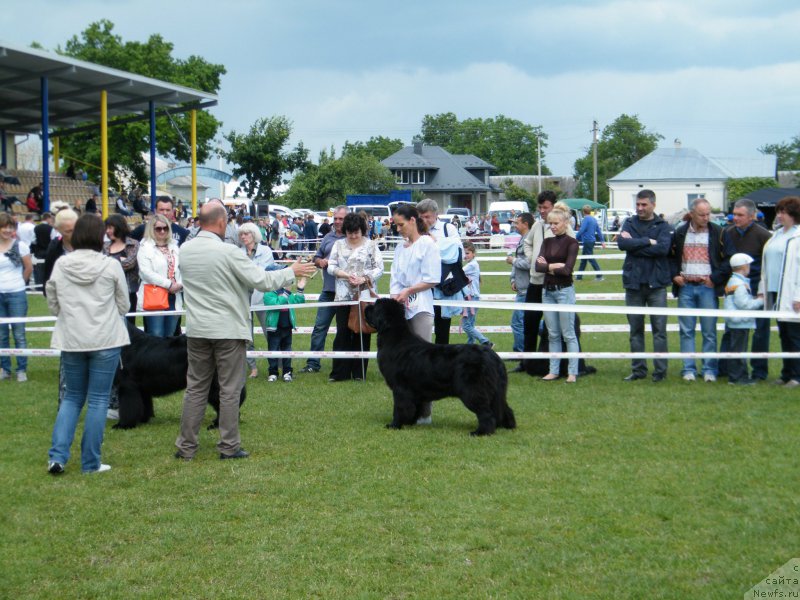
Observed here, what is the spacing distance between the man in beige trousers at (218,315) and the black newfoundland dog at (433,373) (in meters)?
1.23

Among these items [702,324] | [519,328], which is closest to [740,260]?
[702,324]

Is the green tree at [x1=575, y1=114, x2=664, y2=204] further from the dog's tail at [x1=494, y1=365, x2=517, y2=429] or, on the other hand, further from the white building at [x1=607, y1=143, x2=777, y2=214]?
the dog's tail at [x1=494, y1=365, x2=517, y2=429]

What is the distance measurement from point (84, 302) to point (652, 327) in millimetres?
6213

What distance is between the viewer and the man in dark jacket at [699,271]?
918 cm

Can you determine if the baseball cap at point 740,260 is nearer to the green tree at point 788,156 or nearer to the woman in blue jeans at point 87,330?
the woman in blue jeans at point 87,330

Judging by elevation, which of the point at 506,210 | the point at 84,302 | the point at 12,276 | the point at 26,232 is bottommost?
the point at 84,302

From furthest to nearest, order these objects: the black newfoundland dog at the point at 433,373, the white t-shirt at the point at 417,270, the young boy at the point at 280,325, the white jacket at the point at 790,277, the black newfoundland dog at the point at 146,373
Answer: the young boy at the point at 280,325
the white jacket at the point at 790,277
the white t-shirt at the point at 417,270
the black newfoundland dog at the point at 146,373
the black newfoundland dog at the point at 433,373

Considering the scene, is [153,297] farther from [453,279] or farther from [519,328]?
[519,328]

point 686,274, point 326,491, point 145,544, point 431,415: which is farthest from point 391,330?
point 686,274

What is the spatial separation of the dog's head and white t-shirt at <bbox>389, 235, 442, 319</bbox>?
11.5 inches

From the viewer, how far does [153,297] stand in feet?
28.4

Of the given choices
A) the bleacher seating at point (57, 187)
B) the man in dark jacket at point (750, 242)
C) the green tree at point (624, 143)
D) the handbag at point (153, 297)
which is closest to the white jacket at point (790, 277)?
the man in dark jacket at point (750, 242)

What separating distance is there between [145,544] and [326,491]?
128 centimetres

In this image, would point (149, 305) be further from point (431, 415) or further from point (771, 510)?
point (771, 510)
